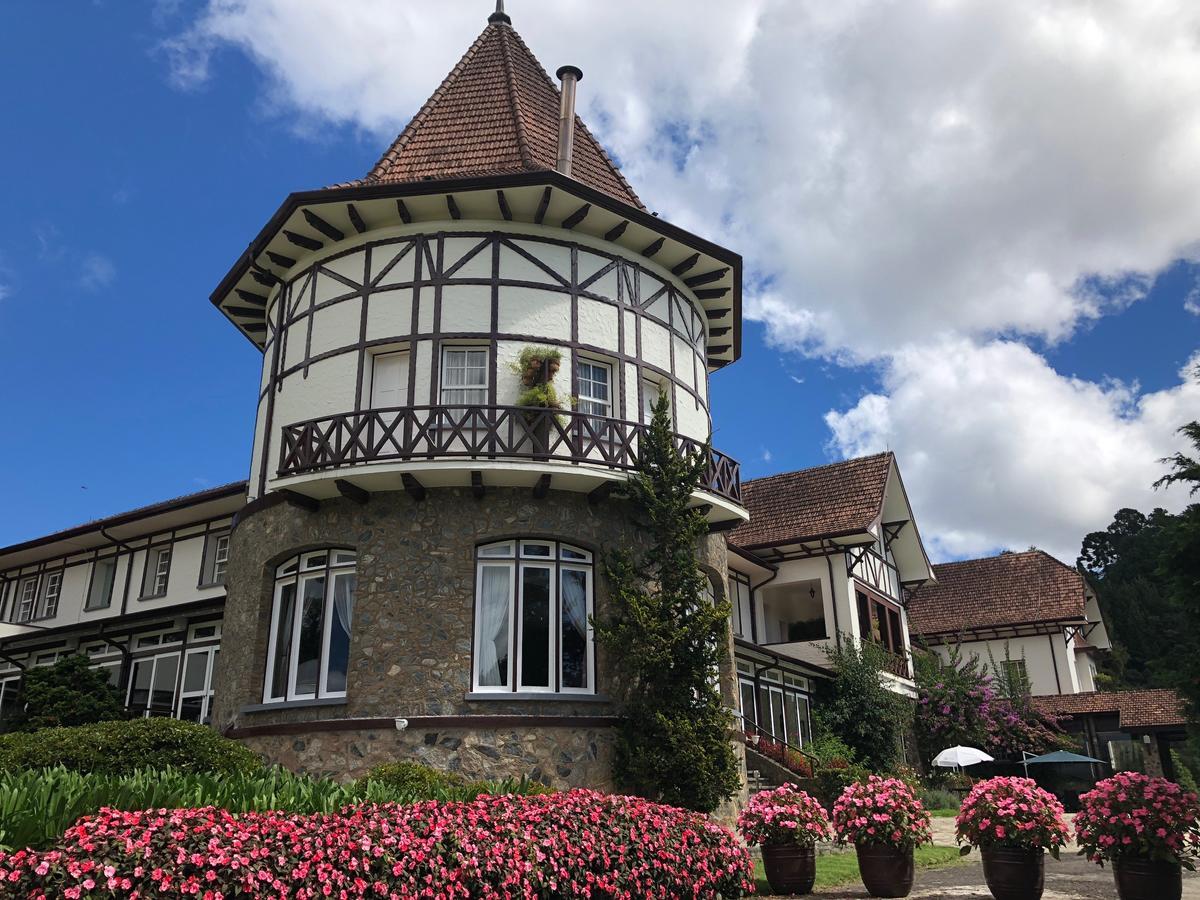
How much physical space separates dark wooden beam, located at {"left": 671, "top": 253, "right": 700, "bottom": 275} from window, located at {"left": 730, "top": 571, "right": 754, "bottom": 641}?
1146 centimetres

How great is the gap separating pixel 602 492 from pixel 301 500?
15.9 ft

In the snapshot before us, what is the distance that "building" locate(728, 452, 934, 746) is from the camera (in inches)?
1018

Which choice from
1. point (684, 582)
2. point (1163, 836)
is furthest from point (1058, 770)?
point (1163, 836)

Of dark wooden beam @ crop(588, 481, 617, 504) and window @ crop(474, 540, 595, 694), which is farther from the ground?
dark wooden beam @ crop(588, 481, 617, 504)

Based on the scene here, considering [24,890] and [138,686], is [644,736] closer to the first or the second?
[24,890]

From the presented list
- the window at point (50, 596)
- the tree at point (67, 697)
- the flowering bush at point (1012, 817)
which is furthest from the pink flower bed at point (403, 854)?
the window at point (50, 596)

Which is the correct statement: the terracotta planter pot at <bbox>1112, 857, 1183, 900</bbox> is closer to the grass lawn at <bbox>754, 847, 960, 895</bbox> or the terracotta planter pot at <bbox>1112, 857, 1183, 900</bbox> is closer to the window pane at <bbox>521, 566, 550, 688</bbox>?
the grass lawn at <bbox>754, 847, 960, 895</bbox>

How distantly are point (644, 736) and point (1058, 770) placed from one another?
78.8 ft

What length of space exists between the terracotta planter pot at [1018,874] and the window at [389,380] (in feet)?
35.8

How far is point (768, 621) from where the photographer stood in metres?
30.3

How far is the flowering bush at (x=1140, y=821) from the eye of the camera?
9547 mm

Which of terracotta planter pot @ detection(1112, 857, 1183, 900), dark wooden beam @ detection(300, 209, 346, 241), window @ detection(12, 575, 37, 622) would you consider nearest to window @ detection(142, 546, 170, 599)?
window @ detection(12, 575, 37, 622)

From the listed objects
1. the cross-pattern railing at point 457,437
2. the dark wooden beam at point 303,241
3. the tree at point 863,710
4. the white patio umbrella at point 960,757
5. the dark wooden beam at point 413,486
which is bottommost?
the white patio umbrella at point 960,757

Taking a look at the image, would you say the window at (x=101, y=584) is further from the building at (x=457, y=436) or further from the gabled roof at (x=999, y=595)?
the gabled roof at (x=999, y=595)
